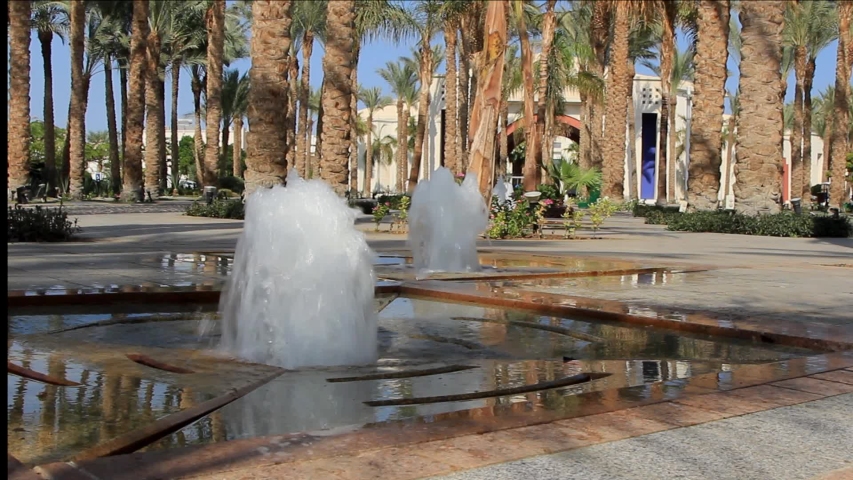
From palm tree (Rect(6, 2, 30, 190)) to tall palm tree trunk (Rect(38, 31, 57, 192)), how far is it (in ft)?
19.5

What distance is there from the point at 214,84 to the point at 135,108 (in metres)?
2.74

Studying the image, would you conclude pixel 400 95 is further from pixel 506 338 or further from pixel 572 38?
pixel 506 338

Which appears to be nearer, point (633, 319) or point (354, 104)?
point (633, 319)

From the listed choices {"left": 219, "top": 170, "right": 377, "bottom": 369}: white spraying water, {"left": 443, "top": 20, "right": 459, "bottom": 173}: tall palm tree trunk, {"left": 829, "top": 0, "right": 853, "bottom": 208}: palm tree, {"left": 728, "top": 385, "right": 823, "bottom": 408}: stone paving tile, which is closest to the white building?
{"left": 443, "top": 20, "right": 459, "bottom": 173}: tall palm tree trunk

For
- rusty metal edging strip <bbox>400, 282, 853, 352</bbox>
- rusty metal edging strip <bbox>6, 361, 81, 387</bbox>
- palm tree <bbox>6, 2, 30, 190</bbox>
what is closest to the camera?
rusty metal edging strip <bbox>6, 361, 81, 387</bbox>

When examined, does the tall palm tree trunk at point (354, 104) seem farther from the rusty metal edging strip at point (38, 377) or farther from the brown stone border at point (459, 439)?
the brown stone border at point (459, 439)

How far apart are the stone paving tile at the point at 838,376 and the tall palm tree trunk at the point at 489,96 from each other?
11.6 meters

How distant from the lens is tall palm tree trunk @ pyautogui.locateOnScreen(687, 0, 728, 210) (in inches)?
914

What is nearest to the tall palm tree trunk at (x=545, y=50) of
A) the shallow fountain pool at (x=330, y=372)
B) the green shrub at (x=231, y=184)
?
the green shrub at (x=231, y=184)

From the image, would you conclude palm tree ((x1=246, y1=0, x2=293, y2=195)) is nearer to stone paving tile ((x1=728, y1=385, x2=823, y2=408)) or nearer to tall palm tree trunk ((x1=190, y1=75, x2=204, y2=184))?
stone paving tile ((x1=728, y1=385, x2=823, y2=408))

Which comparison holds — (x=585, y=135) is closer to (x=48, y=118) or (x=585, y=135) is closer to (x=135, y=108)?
(x=135, y=108)

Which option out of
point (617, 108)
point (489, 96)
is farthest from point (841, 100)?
point (489, 96)

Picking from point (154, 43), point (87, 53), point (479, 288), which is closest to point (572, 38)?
point (154, 43)

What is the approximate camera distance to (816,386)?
182 inches
